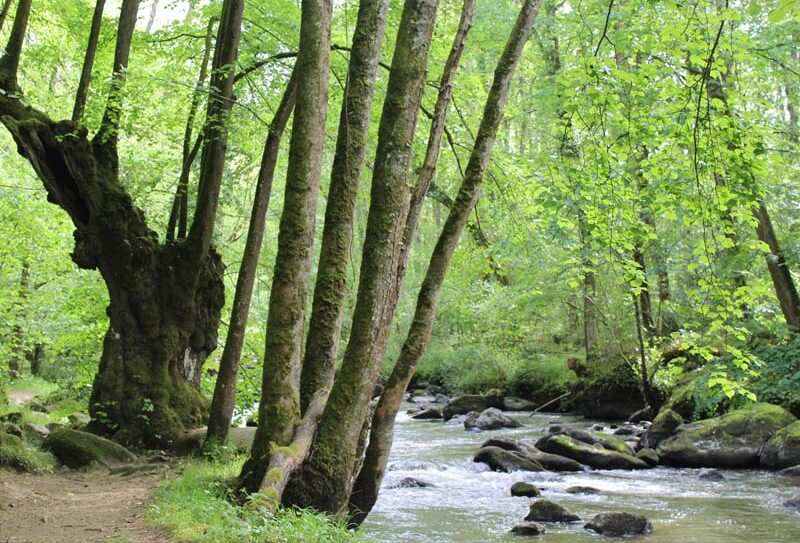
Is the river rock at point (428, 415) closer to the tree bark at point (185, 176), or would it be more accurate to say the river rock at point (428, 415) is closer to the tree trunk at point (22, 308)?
the tree trunk at point (22, 308)

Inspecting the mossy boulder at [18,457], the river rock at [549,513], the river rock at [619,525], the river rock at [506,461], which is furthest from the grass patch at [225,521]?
the river rock at [506,461]

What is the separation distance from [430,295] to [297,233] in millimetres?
1350

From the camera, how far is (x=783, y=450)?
11906 millimetres

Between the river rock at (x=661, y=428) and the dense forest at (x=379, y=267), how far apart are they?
9cm

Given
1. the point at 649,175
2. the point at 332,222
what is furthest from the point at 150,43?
the point at 649,175

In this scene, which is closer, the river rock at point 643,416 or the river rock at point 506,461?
the river rock at point 506,461

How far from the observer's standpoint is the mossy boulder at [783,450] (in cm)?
1179

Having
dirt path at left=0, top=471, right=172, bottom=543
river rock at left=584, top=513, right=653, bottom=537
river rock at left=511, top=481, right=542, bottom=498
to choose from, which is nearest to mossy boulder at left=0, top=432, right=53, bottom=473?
dirt path at left=0, top=471, right=172, bottom=543

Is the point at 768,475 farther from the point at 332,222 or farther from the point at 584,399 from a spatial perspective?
the point at 332,222

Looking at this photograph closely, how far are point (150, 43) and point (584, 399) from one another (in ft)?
45.8

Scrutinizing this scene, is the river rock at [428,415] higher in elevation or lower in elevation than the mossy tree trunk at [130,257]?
lower

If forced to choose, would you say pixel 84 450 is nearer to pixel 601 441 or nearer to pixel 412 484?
pixel 412 484

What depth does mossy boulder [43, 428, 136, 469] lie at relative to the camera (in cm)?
931

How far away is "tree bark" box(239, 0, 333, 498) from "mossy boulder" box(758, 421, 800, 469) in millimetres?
9475
